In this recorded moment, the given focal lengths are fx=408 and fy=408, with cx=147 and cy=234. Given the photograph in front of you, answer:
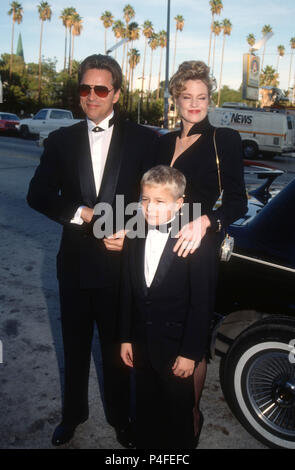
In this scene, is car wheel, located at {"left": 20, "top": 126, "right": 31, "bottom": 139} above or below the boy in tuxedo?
above

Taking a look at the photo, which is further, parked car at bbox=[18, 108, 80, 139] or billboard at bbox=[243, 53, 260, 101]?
billboard at bbox=[243, 53, 260, 101]

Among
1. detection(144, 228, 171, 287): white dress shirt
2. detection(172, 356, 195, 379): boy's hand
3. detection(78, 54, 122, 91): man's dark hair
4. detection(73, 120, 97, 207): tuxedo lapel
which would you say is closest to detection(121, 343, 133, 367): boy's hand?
detection(172, 356, 195, 379): boy's hand

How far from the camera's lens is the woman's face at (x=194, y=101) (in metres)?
2.15

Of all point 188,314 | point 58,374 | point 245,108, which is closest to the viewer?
point 188,314

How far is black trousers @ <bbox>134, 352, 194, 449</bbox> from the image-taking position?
202cm

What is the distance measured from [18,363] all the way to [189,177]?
6.69 ft

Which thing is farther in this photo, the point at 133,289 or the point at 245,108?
the point at 245,108

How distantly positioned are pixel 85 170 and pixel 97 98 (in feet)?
1.18

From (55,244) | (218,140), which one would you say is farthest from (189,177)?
(55,244)

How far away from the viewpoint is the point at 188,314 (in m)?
1.90

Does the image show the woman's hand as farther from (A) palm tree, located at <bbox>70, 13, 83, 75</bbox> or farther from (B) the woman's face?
(A) palm tree, located at <bbox>70, 13, 83, 75</bbox>

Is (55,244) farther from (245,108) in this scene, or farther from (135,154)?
(245,108)

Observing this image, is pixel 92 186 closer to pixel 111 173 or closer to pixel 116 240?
pixel 111 173

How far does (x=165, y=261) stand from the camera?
1925mm
